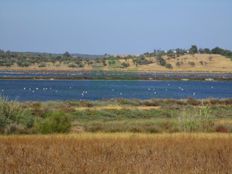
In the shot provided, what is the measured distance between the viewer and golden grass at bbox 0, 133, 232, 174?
13297 mm

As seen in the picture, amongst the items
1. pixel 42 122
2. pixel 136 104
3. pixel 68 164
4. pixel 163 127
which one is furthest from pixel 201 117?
pixel 136 104

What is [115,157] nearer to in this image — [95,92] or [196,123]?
[196,123]

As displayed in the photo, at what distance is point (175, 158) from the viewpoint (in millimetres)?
15867

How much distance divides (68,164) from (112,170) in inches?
51.7

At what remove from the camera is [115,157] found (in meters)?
16.0

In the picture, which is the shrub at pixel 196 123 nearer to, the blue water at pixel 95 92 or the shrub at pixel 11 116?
the shrub at pixel 11 116

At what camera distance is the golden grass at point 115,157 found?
1330cm

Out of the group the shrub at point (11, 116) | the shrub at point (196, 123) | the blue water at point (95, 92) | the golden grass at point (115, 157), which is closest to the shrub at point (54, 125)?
the shrub at point (11, 116)

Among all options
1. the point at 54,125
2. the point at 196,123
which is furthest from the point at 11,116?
the point at 196,123

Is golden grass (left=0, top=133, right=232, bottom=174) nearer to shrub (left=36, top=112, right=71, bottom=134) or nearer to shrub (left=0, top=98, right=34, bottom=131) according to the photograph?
shrub (left=36, top=112, right=71, bottom=134)

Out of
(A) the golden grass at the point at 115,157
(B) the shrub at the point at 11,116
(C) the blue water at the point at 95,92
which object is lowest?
(C) the blue water at the point at 95,92

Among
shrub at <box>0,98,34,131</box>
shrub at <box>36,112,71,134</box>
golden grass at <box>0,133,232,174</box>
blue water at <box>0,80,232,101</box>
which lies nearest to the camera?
golden grass at <box>0,133,232,174</box>

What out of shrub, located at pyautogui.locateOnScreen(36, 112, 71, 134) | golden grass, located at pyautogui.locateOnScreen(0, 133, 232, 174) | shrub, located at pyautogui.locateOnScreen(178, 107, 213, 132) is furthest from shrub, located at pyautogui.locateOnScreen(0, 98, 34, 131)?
golden grass, located at pyautogui.locateOnScreen(0, 133, 232, 174)

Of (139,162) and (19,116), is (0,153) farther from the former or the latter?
(19,116)
